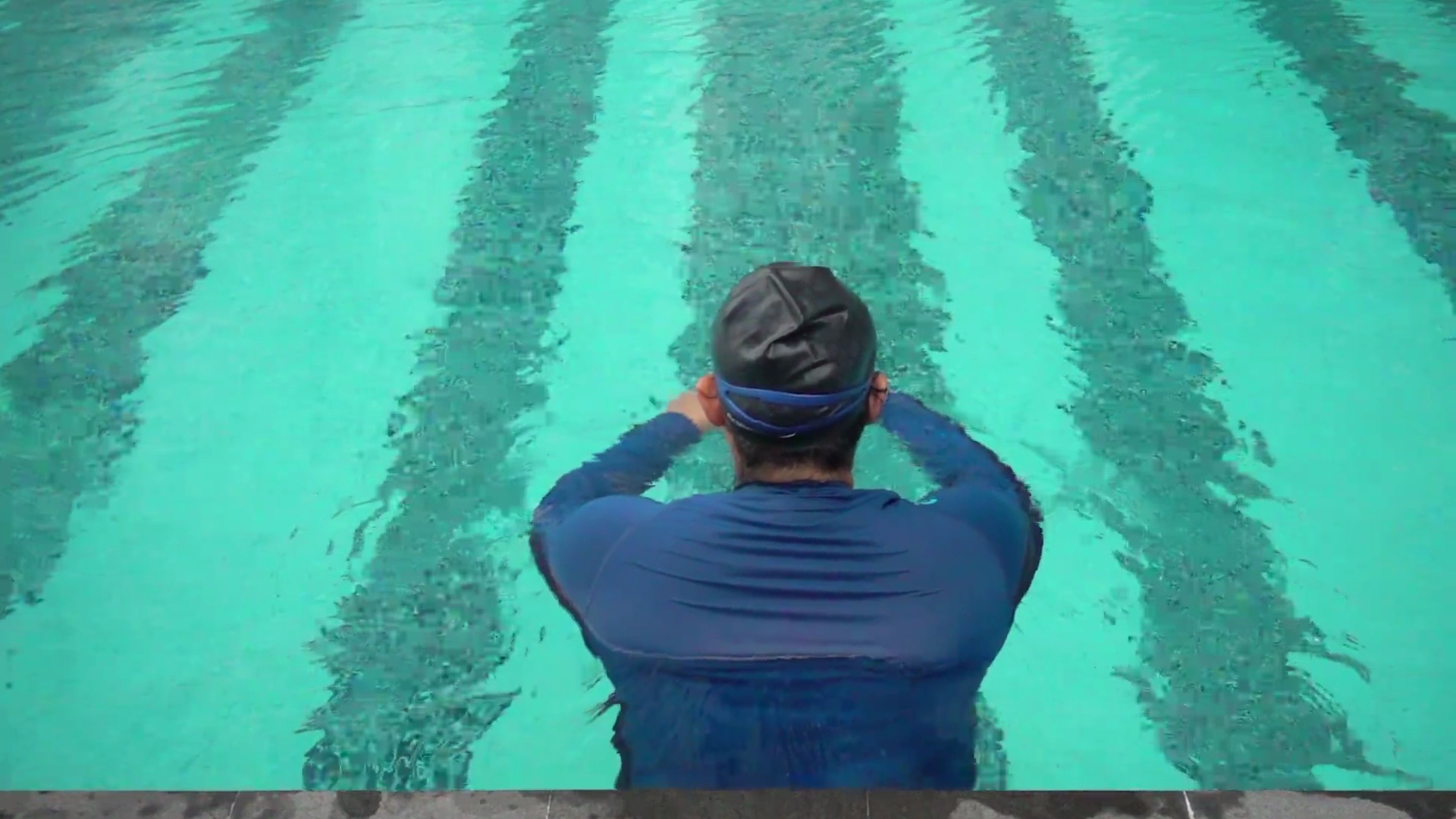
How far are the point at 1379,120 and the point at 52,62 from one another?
5440 mm

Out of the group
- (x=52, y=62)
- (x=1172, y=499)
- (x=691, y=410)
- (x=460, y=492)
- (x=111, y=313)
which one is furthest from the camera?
(x=52, y=62)

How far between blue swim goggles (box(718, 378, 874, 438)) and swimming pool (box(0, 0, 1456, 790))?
1.23m

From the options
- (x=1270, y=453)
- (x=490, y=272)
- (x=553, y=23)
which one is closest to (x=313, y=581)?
(x=490, y=272)

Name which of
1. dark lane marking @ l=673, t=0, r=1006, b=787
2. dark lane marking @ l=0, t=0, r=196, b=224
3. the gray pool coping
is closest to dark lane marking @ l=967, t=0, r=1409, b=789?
dark lane marking @ l=673, t=0, r=1006, b=787

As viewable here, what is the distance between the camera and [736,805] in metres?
1.21

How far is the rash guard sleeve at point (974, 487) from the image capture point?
1264 millimetres

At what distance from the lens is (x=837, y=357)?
123cm

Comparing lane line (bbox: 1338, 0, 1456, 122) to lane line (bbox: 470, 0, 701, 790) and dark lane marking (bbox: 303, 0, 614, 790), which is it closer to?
lane line (bbox: 470, 0, 701, 790)

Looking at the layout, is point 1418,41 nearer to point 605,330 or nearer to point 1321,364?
point 1321,364

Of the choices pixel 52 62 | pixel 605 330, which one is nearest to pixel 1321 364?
pixel 605 330

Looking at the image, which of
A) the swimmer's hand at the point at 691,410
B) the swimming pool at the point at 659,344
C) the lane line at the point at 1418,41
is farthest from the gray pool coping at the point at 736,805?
the lane line at the point at 1418,41

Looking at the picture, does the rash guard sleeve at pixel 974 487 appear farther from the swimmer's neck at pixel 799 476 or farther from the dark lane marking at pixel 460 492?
the dark lane marking at pixel 460 492

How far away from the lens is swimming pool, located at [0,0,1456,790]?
2291 millimetres

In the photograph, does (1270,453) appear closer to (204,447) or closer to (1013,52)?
(1013,52)
